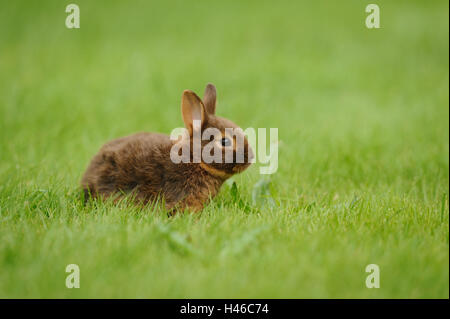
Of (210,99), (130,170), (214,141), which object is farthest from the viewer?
(210,99)

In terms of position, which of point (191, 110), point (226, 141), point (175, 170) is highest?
point (191, 110)

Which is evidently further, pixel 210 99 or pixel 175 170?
pixel 210 99

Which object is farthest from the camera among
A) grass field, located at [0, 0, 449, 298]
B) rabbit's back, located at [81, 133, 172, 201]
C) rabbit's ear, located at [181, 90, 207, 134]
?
rabbit's back, located at [81, 133, 172, 201]

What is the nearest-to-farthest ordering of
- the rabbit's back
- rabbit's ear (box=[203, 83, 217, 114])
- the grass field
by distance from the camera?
the grass field
the rabbit's back
rabbit's ear (box=[203, 83, 217, 114])

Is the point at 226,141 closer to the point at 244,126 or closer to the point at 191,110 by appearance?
the point at 191,110

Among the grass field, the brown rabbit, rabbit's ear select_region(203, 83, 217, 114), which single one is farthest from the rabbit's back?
rabbit's ear select_region(203, 83, 217, 114)

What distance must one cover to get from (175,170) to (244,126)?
258 cm

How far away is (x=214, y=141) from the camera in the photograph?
3311 millimetres

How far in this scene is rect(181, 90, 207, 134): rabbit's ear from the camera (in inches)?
129

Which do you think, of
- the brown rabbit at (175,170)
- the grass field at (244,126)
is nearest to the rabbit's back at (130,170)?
the brown rabbit at (175,170)

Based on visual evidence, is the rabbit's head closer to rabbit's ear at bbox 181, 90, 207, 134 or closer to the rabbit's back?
rabbit's ear at bbox 181, 90, 207, 134

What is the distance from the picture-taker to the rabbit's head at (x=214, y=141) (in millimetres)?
3309

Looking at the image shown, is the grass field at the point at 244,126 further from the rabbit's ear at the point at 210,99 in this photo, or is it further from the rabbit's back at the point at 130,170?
the rabbit's ear at the point at 210,99

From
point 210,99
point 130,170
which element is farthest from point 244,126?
point 130,170
